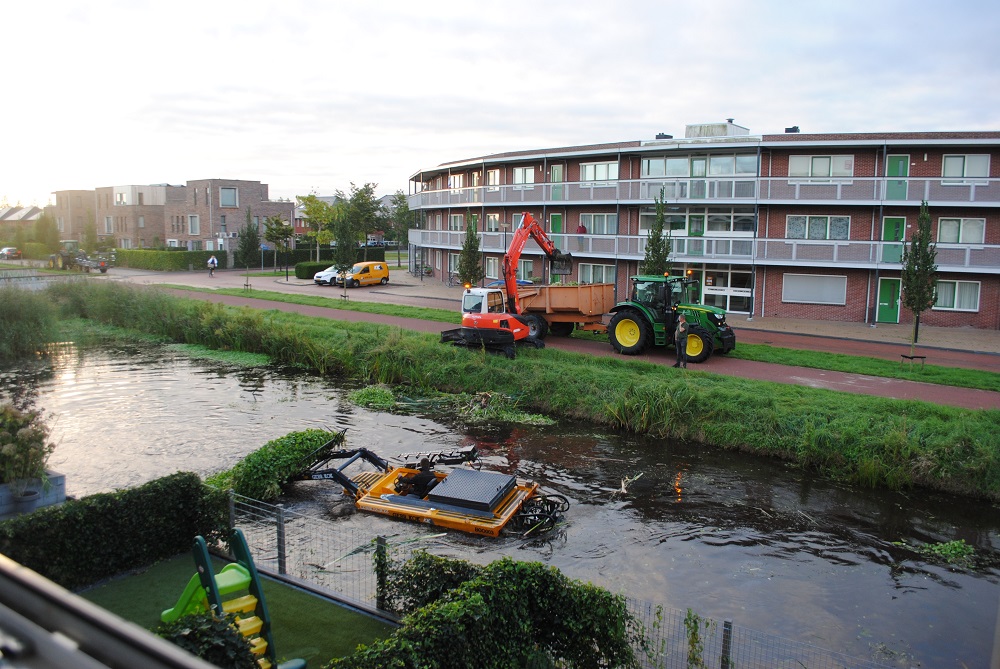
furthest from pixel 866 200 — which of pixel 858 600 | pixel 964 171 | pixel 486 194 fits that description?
pixel 858 600

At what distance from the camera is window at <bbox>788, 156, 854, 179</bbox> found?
34125mm

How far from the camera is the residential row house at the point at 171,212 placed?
2940 inches

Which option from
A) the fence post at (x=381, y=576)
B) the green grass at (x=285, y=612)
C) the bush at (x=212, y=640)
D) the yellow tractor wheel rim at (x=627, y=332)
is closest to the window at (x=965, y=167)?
the yellow tractor wheel rim at (x=627, y=332)

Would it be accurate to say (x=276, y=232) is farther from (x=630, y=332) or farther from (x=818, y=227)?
(x=630, y=332)

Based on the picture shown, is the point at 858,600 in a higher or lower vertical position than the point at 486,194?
lower

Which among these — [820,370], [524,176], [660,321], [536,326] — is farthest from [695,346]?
[524,176]

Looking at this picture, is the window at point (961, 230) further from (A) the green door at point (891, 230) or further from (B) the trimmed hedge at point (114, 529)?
(B) the trimmed hedge at point (114, 529)

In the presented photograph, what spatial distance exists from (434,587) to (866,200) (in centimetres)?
3007

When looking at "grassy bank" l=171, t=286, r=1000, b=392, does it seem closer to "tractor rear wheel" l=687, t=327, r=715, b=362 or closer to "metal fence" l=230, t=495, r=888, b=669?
"tractor rear wheel" l=687, t=327, r=715, b=362

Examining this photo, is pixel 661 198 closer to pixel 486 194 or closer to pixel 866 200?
pixel 866 200

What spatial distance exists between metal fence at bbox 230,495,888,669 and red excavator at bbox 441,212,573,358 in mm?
11988

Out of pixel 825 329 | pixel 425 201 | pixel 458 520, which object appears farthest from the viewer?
pixel 425 201

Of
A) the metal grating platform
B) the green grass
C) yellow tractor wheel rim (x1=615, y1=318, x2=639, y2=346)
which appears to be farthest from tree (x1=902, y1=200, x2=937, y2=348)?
the green grass

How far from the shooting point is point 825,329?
1255 inches
